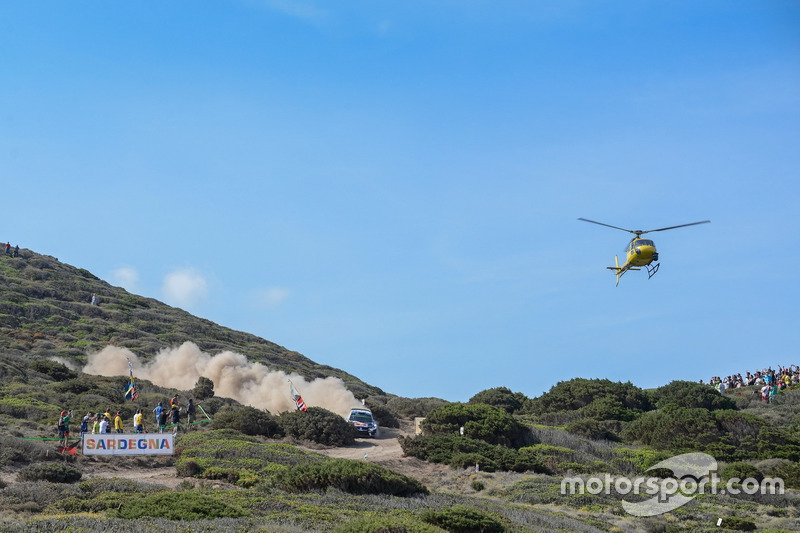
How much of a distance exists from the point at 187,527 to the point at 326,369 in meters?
56.0

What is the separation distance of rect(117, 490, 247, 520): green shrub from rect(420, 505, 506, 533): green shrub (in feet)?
13.5

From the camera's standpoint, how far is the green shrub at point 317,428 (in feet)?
117

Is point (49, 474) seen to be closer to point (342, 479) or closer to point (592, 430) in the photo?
point (342, 479)

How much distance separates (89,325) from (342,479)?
50185 millimetres

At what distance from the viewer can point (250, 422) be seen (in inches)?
1363

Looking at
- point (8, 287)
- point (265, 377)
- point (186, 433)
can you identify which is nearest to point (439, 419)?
point (186, 433)

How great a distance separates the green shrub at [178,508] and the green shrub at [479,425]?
1832 cm

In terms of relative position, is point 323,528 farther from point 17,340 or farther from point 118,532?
point 17,340

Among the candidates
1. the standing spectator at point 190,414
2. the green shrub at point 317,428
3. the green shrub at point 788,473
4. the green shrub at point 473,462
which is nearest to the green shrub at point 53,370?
the standing spectator at point 190,414

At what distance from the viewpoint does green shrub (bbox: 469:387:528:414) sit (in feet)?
164

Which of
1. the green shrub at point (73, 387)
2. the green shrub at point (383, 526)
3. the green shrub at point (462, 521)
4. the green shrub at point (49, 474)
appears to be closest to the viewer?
the green shrub at point (383, 526)

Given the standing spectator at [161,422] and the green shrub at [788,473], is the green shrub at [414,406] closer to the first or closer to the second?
the standing spectator at [161,422]

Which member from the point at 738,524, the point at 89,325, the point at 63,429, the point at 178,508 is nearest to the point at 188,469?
the point at 63,429

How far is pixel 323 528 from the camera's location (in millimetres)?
16328
